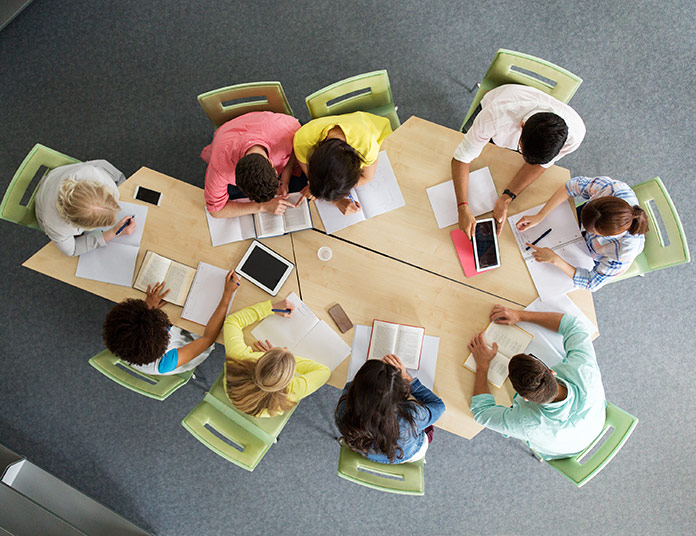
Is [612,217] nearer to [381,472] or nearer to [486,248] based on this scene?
[486,248]

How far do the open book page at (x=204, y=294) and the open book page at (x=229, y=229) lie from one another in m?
0.15

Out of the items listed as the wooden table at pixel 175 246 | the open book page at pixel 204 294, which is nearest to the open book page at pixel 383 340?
the wooden table at pixel 175 246

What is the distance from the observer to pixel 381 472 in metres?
2.01

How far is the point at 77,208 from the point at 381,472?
188 centimetres

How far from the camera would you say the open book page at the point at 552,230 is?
208 cm

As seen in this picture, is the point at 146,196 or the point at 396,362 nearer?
the point at 396,362

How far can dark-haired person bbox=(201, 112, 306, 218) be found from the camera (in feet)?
5.91

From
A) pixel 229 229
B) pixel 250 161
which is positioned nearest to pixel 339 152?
pixel 250 161

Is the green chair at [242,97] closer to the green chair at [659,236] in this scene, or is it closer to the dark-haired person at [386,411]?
the dark-haired person at [386,411]

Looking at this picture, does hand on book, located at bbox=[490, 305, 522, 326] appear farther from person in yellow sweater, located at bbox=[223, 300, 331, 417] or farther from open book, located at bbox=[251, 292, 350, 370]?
person in yellow sweater, located at bbox=[223, 300, 331, 417]

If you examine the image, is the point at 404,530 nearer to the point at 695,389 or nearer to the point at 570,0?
the point at 695,389

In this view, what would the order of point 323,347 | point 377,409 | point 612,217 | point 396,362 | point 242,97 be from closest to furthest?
point 377,409 → point 612,217 → point 396,362 → point 323,347 → point 242,97

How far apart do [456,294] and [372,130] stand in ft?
2.97

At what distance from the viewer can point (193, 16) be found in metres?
3.11
